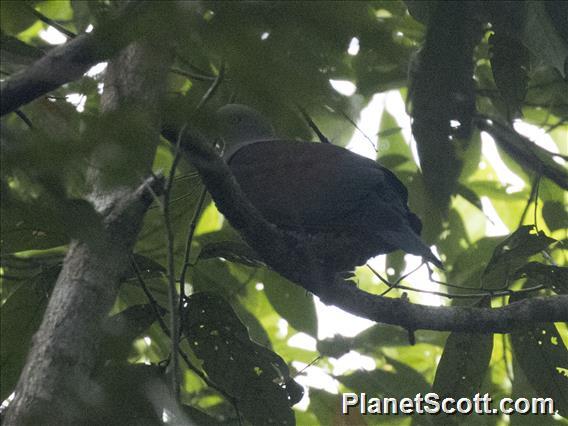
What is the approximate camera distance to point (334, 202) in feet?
10.4

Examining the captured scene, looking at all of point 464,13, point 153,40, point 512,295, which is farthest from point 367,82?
point 153,40

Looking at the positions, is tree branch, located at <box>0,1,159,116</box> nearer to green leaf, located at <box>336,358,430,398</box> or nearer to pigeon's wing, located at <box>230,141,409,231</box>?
pigeon's wing, located at <box>230,141,409,231</box>

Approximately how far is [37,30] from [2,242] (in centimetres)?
242

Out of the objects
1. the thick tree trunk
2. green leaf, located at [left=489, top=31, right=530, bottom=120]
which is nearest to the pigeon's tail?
green leaf, located at [left=489, top=31, right=530, bottom=120]

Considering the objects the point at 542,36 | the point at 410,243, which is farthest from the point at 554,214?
the point at 542,36

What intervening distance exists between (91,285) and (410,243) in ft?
4.28

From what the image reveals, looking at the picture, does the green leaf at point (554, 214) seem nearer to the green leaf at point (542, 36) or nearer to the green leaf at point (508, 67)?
the green leaf at point (508, 67)

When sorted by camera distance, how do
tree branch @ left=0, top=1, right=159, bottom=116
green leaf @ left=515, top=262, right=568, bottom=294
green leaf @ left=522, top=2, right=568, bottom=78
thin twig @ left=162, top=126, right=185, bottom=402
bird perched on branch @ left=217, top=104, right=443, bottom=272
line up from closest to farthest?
1. tree branch @ left=0, top=1, right=159, bottom=116
2. thin twig @ left=162, top=126, right=185, bottom=402
3. green leaf @ left=522, top=2, right=568, bottom=78
4. green leaf @ left=515, top=262, right=568, bottom=294
5. bird perched on branch @ left=217, top=104, right=443, bottom=272

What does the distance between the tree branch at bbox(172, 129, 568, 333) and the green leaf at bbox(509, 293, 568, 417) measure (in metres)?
0.23

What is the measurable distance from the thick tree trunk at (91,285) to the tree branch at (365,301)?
0.30 metres

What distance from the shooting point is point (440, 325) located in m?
2.75

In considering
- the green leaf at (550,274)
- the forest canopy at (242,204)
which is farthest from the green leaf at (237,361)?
the green leaf at (550,274)

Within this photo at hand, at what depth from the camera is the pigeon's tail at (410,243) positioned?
301 cm

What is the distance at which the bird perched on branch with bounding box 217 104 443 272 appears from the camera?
314cm
